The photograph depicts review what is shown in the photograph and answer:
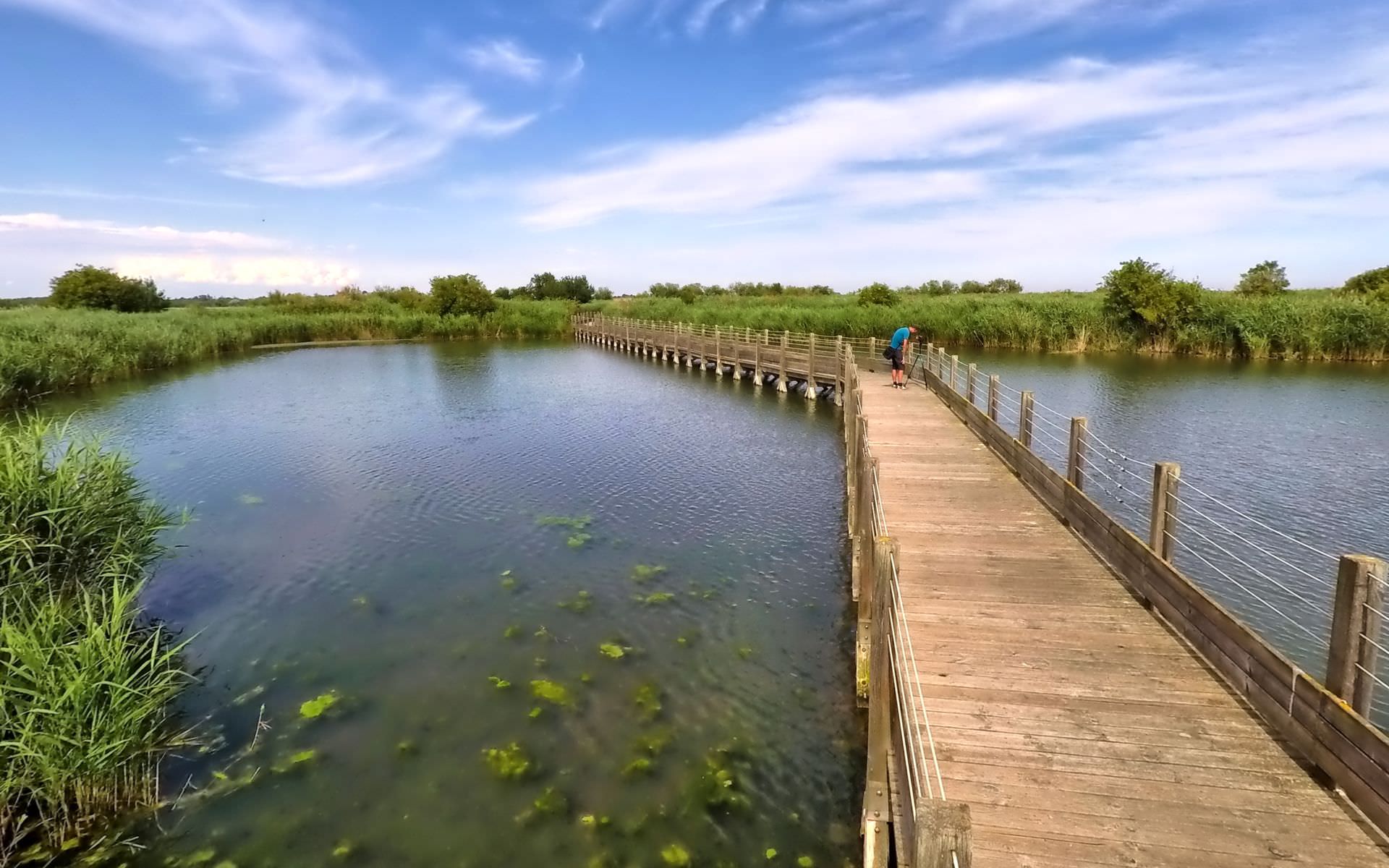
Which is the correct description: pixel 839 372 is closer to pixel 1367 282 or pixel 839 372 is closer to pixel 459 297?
pixel 1367 282

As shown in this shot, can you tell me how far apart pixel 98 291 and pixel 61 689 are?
6390 centimetres

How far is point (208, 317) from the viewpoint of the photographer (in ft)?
171

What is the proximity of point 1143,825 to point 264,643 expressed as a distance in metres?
8.86

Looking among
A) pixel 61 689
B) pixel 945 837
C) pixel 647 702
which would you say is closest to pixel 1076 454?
pixel 647 702

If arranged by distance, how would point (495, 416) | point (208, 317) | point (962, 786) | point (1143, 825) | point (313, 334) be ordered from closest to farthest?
point (1143, 825) → point (962, 786) → point (495, 416) → point (208, 317) → point (313, 334)

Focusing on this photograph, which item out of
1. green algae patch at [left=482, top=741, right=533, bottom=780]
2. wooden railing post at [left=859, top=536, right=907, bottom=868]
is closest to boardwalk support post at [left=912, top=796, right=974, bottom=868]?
wooden railing post at [left=859, top=536, right=907, bottom=868]

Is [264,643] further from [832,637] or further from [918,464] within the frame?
[918,464]

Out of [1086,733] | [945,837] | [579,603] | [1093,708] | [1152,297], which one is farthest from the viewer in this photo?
[1152,297]

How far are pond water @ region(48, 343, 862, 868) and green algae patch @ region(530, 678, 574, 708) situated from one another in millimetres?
30

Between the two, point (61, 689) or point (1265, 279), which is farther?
point (1265, 279)

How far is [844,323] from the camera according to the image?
3956 cm

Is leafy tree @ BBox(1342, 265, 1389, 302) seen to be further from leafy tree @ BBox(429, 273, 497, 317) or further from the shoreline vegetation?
leafy tree @ BBox(429, 273, 497, 317)

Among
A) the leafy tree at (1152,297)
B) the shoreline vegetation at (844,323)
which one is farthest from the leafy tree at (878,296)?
the leafy tree at (1152,297)

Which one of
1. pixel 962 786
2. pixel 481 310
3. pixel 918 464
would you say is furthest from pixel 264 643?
pixel 481 310
